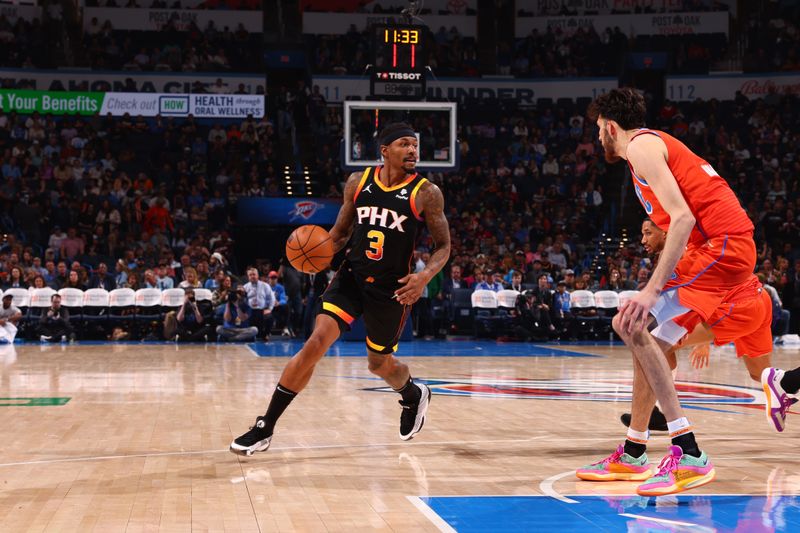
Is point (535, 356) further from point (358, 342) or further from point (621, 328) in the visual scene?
point (621, 328)

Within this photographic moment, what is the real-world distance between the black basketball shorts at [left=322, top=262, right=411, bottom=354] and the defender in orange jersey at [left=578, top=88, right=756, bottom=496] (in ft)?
5.00

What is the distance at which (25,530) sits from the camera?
3990 mm

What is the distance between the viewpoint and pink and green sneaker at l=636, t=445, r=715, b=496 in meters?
4.68

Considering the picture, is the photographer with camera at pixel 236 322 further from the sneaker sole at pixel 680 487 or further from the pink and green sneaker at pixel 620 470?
the sneaker sole at pixel 680 487

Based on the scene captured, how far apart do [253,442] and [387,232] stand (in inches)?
56.6

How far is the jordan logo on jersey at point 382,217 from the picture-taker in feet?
19.3

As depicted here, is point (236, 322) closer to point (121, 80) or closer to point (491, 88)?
point (121, 80)

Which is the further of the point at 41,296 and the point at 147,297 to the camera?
the point at 147,297

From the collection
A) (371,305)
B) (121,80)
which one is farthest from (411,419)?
(121,80)

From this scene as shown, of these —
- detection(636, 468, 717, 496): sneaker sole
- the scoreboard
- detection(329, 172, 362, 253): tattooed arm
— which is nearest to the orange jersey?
detection(636, 468, 717, 496): sneaker sole

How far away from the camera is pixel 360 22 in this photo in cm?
3080

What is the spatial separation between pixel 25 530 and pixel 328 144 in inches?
876

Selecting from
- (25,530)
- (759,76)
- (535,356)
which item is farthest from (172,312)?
(759,76)

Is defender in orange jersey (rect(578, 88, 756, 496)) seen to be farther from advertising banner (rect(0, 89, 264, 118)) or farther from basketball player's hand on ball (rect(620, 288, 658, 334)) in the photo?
advertising banner (rect(0, 89, 264, 118))
